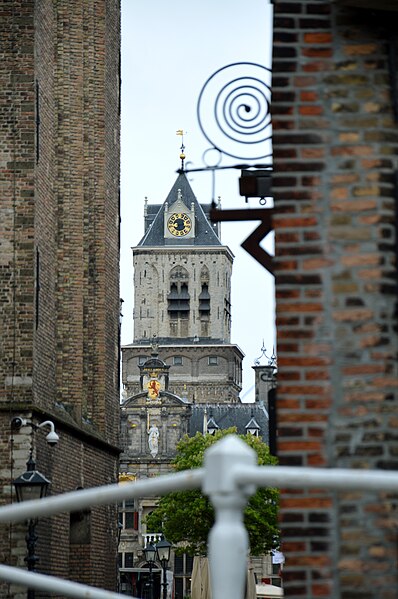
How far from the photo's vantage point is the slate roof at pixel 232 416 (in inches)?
3861

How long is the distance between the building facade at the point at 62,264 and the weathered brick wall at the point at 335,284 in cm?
1669

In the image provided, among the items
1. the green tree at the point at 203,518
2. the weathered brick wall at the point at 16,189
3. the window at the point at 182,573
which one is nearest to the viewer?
the weathered brick wall at the point at 16,189

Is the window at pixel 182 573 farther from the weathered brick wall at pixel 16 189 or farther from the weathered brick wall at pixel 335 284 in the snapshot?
the weathered brick wall at pixel 335 284

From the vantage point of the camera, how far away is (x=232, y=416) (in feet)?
326

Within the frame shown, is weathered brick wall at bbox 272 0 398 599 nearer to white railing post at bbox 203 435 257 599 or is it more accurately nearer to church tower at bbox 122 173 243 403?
white railing post at bbox 203 435 257 599

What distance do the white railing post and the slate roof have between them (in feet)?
307

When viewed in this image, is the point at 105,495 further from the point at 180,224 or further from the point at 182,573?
the point at 180,224

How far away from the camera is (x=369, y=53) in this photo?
230 inches

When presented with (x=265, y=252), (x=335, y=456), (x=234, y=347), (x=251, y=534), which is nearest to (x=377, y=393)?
(x=335, y=456)

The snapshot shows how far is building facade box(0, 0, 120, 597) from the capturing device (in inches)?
895

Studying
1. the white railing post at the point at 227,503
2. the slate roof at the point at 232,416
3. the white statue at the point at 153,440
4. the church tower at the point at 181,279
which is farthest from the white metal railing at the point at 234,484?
the church tower at the point at 181,279

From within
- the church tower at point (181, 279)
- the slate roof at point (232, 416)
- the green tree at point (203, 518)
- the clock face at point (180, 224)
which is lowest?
the green tree at point (203, 518)

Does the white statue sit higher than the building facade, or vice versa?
the white statue

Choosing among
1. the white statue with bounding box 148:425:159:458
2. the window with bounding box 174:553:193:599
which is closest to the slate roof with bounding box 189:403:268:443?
the white statue with bounding box 148:425:159:458
